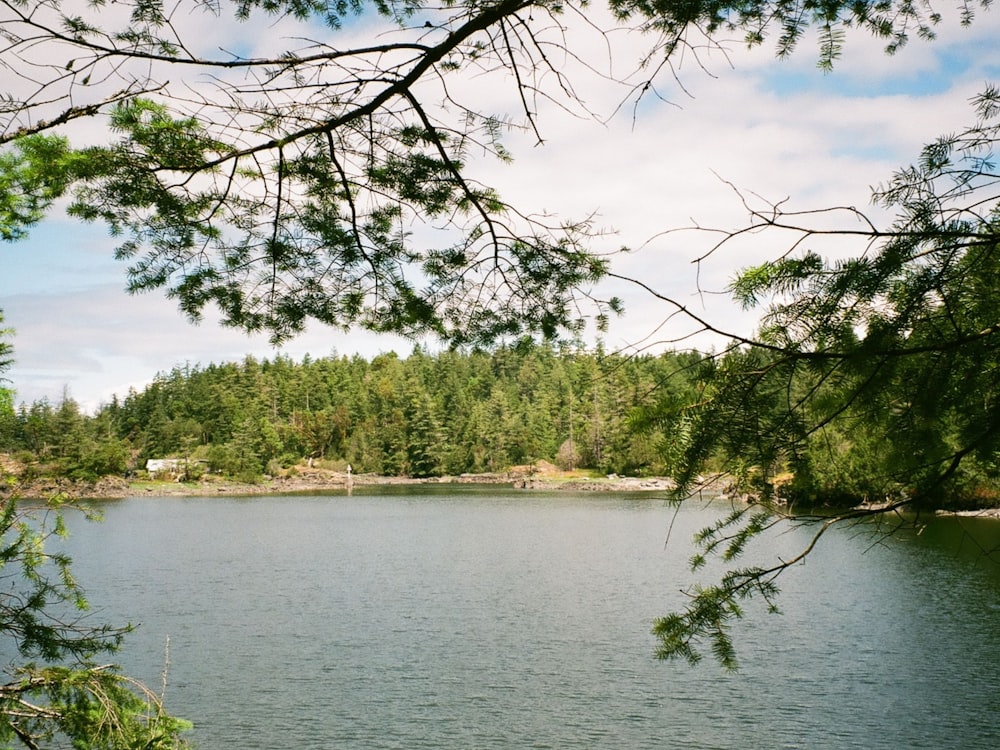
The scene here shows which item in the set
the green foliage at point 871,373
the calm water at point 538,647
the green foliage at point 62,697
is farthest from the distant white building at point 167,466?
the green foliage at point 871,373

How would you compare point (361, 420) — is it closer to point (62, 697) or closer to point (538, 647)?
point (538, 647)

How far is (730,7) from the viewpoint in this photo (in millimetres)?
2680

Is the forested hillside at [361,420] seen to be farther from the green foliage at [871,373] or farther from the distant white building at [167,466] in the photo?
the green foliage at [871,373]

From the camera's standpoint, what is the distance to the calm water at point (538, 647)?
1020 centimetres

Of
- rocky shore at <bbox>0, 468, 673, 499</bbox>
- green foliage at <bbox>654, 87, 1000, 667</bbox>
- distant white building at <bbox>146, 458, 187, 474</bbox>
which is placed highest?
green foliage at <bbox>654, 87, 1000, 667</bbox>


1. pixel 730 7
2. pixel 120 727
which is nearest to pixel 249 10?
pixel 730 7

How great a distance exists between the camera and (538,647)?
13.9 meters

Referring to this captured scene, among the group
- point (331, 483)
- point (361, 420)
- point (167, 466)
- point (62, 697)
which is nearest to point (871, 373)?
point (62, 697)

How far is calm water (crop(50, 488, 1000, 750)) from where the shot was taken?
10195 millimetres

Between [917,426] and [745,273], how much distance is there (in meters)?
0.68

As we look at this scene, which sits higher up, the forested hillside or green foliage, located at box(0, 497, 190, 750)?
the forested hillside

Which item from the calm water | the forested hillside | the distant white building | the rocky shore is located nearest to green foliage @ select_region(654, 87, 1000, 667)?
the calm water

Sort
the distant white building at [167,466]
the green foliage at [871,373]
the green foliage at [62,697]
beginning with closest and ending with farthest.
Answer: the green foliage at [871,373], the green foliage at [62,697], the distant white building at [167,466]

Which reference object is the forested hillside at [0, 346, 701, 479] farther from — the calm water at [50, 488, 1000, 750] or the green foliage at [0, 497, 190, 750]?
the green foliage at [0, 497, 190, 750]
